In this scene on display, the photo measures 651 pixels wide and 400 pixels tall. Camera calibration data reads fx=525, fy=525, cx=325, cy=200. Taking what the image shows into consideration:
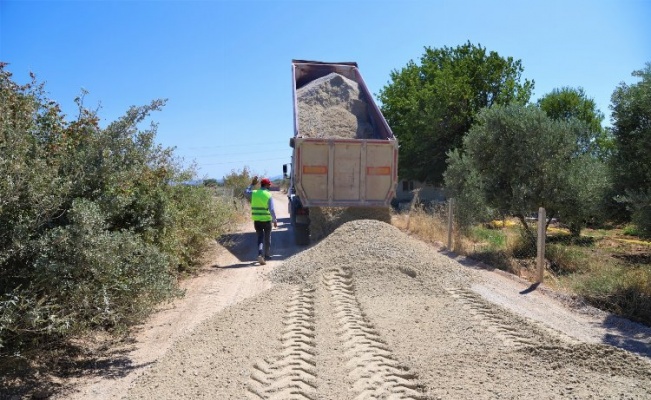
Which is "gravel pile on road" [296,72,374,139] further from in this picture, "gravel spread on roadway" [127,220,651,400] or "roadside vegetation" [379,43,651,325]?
"gravel spread on roadway" [127,220,651,400]

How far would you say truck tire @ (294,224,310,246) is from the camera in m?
13.6

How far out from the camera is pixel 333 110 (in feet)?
48.0

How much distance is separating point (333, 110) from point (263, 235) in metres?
4.78

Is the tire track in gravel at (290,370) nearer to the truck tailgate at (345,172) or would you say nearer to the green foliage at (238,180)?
the truck tailgate at (345,172)

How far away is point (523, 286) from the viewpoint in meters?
9.04

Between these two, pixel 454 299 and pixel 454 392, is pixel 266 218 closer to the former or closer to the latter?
pixel 454 299

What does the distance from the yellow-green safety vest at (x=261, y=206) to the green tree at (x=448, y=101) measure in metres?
14.1

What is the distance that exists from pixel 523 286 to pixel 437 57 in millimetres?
22058

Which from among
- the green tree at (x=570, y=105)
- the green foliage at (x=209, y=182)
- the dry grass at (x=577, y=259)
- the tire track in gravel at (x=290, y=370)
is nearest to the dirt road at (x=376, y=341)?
the tire track in gravel at (x=290, y=370)

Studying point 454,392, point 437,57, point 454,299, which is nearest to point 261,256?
point 454,299

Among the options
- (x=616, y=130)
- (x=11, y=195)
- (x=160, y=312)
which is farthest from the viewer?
(x=616, y=130)

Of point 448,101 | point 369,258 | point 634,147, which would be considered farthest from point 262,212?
point 448,101

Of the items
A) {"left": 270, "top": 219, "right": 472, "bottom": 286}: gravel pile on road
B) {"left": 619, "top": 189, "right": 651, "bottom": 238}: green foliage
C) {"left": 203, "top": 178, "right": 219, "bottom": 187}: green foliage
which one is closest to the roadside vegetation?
{"left": 619, "top": 189, "right": 651, "bottom": 238}: green foliage

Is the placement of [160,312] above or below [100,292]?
below
